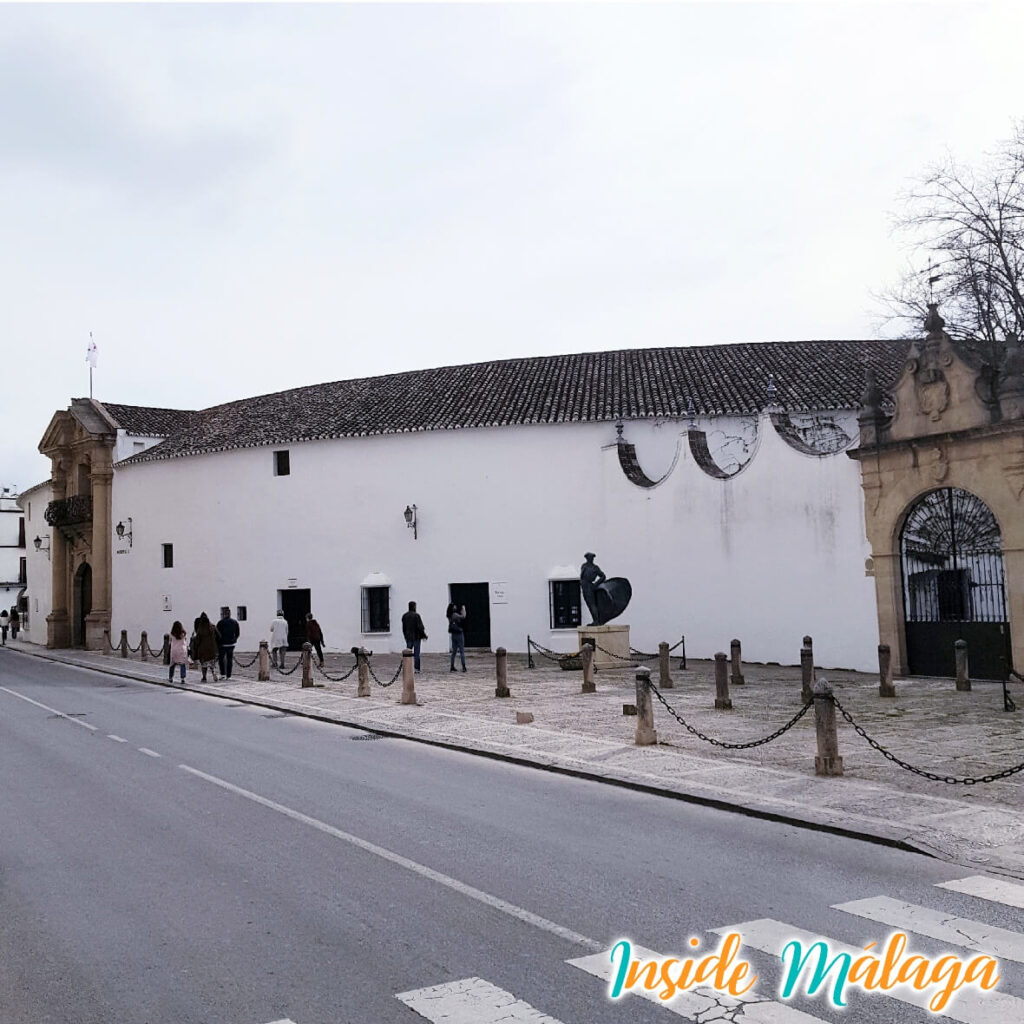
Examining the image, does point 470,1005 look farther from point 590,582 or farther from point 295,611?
point 295,611

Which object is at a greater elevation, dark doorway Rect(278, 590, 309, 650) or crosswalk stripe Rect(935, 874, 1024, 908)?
dark doorway Rect(278, 590, 309, 650)

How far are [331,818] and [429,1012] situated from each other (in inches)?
158

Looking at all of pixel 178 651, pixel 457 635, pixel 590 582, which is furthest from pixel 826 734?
pixel 178 651

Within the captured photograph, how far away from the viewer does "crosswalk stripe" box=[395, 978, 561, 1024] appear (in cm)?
426

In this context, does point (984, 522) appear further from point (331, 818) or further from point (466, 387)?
point (466, 387)

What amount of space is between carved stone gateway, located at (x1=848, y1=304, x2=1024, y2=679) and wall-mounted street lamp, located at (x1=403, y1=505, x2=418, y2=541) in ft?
45.6

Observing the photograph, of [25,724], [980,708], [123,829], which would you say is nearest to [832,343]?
[980,708]

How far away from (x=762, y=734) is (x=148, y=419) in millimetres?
32811

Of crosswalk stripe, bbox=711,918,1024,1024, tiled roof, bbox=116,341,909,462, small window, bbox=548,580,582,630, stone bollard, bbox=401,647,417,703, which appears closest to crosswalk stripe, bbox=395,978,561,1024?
crosswalk stripe, bbox=711,918,1024,1024

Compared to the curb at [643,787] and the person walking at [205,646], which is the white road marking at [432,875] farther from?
the person walking at [205,646]

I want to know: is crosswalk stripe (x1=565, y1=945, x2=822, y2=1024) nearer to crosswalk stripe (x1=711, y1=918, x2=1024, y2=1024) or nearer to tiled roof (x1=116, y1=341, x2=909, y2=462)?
crosswalk stripe (x1=711, y1=918, x2=1024, y2=1024)

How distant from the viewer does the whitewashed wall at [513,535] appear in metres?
20.7

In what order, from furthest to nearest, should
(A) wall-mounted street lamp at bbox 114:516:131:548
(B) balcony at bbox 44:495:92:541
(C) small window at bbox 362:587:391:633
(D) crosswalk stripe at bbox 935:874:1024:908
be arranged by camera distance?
(B) balcony at bbox 44:495:92:541, (A) wall-mounted street lamp at bbox 114:516:131:548, (C) small window at bbox 362:587:391:633, (D) crosswalk stripe at bbox 935:874:1024:908

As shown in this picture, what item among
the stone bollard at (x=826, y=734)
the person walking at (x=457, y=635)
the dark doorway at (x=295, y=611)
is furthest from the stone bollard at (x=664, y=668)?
the dark doorway at (x=295, y=611)
